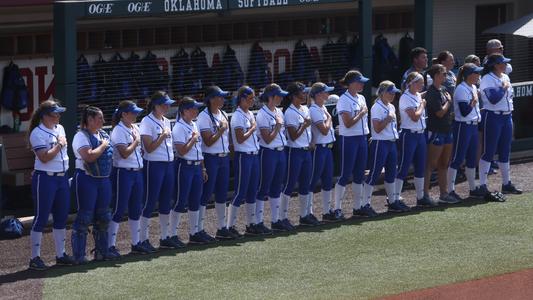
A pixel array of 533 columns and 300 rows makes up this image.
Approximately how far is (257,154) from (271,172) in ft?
0.81

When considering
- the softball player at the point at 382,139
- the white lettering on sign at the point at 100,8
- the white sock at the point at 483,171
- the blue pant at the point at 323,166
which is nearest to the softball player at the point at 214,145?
the blue pant at the point at 323,166

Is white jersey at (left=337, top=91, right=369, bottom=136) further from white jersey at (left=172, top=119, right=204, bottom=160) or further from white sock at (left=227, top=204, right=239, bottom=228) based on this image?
white jersey at (left=172, top=119, right=204, bottom=160)

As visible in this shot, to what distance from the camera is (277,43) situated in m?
16.4

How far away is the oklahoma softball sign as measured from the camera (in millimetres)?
12203

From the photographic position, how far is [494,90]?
1351 centimetres

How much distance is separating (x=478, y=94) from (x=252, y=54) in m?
3.32

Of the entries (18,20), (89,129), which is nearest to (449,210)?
(89,129)

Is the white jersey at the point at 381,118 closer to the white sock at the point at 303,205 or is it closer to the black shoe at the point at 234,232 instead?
the white sock at the point at 303,205

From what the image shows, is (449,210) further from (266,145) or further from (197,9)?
(197,9)

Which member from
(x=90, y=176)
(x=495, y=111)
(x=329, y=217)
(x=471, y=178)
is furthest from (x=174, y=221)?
(x=495, y=111)

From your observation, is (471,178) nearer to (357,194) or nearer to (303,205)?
(357,194)

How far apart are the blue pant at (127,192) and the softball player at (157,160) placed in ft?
0.56

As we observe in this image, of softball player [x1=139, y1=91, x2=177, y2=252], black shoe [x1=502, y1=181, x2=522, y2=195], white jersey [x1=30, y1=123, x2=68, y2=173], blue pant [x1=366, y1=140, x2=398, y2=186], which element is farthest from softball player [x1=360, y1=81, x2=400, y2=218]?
white jersey [x1=30, y1=123, x2=68, y2=173]

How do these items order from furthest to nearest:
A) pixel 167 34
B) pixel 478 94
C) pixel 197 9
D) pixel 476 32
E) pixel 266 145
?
pixel 476 32 → pixel 167 34 → pixel 478 94 → pixel 197 9 → pixel 266 145
